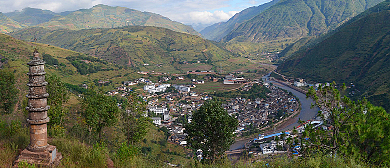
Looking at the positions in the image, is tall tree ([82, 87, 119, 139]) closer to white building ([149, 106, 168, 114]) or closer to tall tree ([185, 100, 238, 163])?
tall tree ([185, 100, 238, 163])

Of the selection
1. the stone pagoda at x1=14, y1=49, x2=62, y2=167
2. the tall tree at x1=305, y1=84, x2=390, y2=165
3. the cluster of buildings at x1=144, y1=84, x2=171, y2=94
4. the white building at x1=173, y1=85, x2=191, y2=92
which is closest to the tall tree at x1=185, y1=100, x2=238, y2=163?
the tall tree at x1=305, y1=84, x2=390, y2=165

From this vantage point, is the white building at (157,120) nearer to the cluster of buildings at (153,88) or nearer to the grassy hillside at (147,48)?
the cluster of buildings at (153,88)

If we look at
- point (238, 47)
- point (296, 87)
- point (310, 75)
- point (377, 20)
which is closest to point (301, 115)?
point (296, 87)

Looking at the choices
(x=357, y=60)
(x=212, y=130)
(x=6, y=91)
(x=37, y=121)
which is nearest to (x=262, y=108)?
(x=357, y=60)

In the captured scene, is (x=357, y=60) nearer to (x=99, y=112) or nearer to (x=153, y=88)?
(x=153, y=88)

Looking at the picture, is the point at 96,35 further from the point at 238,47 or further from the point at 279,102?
the point at 279,102
